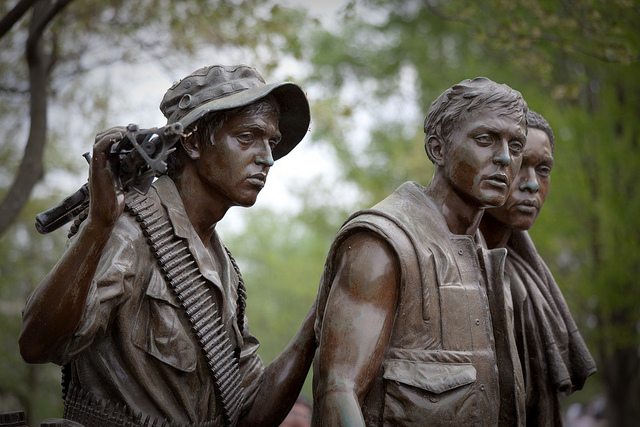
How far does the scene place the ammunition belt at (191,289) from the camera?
523 cm

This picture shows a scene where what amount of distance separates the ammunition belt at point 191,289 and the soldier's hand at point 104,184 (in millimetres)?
575

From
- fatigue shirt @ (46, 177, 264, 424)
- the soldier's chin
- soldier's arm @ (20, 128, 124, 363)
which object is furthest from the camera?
the soldier's chin

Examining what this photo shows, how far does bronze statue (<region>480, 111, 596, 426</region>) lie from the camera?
6.18 metres

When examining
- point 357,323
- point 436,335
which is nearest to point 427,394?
point 436,335

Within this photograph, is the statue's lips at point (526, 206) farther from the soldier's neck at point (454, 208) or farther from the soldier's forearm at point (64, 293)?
the soldier's forearm at point (64, 293)

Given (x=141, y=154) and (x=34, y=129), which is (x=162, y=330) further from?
(x=34, y=129)

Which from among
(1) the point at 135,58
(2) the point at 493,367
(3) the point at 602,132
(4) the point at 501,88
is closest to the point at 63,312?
(2) the point at 493,367

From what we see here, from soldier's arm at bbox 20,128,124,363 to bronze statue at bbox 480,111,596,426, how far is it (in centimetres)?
263

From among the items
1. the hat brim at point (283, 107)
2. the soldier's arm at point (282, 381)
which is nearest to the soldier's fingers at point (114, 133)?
the hat brim at point (283, 107)

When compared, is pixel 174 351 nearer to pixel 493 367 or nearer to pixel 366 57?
pixel 493 367

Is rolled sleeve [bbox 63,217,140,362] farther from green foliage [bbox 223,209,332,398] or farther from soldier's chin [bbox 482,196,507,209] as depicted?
green foliage [bbox 223,209,332,398]

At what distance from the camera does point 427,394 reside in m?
4.92

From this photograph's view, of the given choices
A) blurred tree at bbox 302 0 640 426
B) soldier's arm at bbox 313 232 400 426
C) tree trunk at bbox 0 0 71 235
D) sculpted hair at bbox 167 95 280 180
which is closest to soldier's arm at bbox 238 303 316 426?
soldier's arm at bbox 313 232 400 426

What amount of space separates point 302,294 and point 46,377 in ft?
26.2
